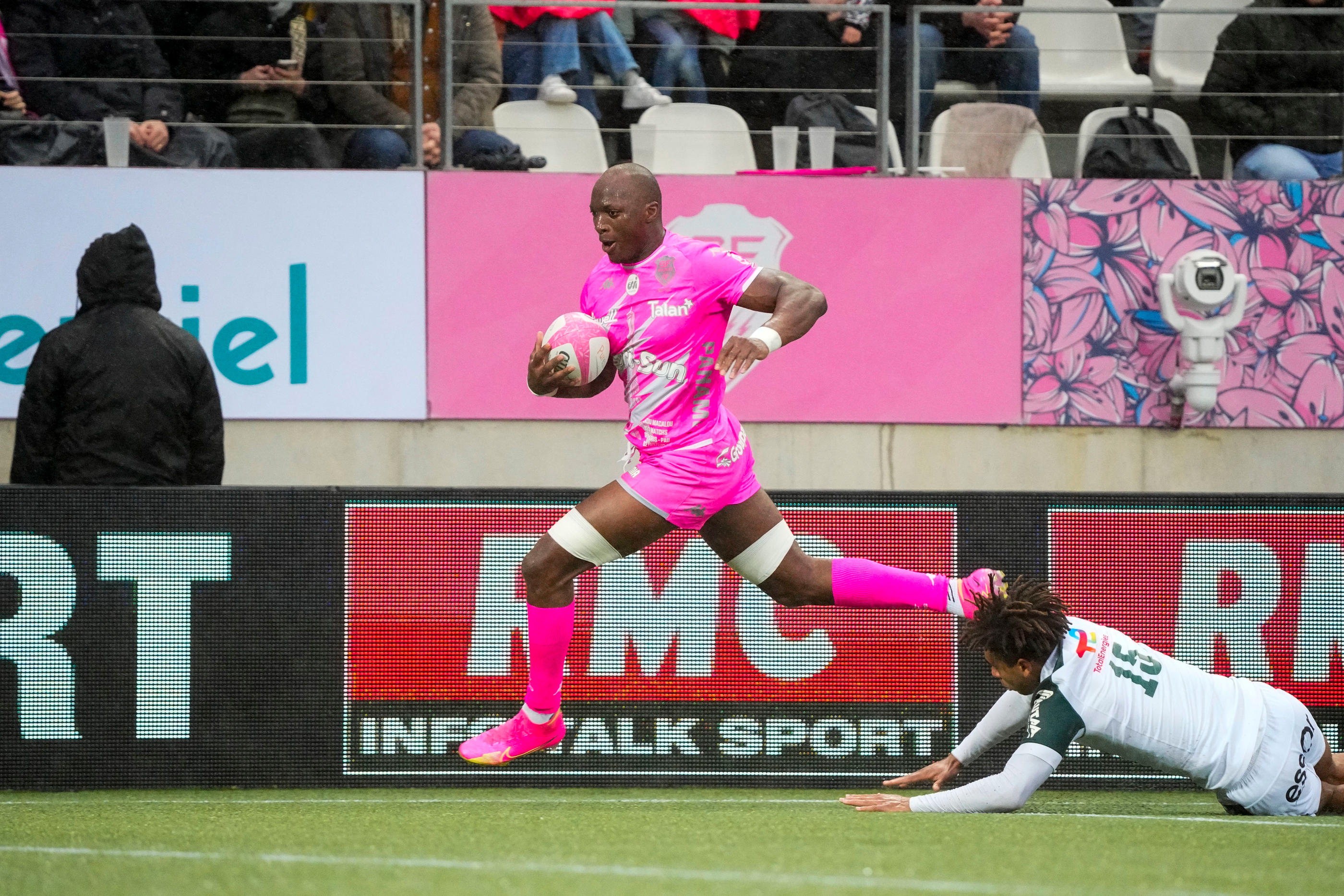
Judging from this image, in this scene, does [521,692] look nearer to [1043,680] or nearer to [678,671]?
Answer: [678,671]

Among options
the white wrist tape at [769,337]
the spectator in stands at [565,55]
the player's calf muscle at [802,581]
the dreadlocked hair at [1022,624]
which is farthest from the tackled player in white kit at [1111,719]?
the spectator in stands at [565,55]

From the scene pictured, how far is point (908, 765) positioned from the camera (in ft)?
21.7

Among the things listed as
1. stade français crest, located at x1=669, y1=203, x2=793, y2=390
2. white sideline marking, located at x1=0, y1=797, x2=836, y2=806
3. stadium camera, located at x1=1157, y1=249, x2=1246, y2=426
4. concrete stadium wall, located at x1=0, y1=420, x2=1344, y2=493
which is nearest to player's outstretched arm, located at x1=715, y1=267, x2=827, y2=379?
white sideline marking, located at x1=0, y1=797, x2=836, y2=806

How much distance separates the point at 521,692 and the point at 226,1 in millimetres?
4827

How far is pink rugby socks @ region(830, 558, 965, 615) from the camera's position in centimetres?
569

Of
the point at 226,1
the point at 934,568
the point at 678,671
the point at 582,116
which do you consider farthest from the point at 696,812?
the point at 226,1

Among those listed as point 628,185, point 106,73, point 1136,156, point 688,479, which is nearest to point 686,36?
point 1136,156

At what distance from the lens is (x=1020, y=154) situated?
9836 millimetres

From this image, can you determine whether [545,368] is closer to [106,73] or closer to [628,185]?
[628,185]

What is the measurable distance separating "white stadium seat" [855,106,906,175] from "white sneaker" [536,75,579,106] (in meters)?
1.70

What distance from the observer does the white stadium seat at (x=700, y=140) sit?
31.7 feet

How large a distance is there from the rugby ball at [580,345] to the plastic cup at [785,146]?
4.30m

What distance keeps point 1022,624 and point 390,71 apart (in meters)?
5.68

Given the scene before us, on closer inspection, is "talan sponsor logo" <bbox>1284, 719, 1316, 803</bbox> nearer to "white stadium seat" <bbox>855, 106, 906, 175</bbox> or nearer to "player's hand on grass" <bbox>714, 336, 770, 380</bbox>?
"player's hand on grass" <bbox>714, 336, 770, 380</bbox>
